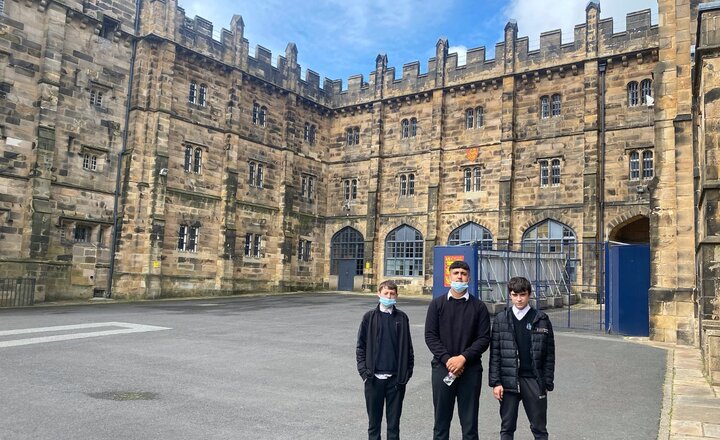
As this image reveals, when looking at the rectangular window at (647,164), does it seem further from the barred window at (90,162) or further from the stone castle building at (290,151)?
the barred window at (90,162)

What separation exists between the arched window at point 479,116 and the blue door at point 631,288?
54.9ft

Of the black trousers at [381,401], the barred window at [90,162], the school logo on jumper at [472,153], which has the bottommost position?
the black trousers at [381,401]

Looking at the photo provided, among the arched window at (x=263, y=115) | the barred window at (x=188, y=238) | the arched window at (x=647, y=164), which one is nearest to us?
the arched window at (x=647, y=164)

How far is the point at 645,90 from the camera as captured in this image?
1019 inches

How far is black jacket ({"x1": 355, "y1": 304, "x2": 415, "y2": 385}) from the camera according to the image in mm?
4867

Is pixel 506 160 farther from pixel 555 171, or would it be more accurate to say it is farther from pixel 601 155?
pixel 601 155

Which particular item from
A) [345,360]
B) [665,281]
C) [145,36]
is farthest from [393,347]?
[145,36]

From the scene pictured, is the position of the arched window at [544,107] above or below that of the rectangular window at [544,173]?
above

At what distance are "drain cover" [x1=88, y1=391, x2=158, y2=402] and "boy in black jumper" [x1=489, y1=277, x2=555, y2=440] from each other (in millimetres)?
4306

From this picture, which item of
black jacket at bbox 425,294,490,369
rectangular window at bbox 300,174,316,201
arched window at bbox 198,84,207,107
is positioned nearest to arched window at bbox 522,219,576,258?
rectangular window at bbox 300,174,316,201

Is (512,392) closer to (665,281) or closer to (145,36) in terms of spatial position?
(665,281)

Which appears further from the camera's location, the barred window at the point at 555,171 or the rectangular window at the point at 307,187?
the rectangular window at the point at 307,187

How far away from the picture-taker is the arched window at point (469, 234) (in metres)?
30.0

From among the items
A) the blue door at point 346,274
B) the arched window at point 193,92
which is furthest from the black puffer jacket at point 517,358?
the blue door at point 346,274
